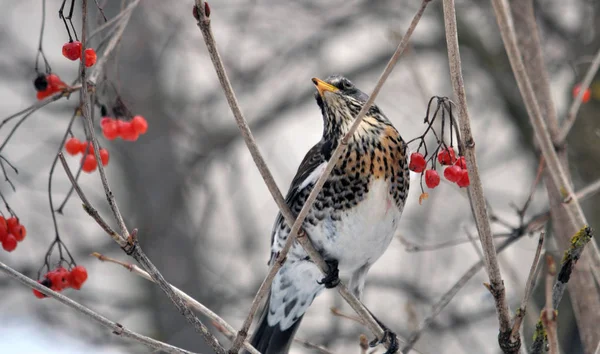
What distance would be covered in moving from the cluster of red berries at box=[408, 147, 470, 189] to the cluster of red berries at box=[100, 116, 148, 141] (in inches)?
35.5

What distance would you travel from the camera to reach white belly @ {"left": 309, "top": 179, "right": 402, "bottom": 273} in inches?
116

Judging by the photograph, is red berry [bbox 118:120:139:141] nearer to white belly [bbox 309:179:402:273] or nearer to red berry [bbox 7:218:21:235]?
red berry [bbox 7:218:21:235]

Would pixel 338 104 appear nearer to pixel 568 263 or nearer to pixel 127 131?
pixel 127 131

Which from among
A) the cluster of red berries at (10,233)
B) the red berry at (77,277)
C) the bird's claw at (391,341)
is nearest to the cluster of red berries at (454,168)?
the bird's claw at (391,341)

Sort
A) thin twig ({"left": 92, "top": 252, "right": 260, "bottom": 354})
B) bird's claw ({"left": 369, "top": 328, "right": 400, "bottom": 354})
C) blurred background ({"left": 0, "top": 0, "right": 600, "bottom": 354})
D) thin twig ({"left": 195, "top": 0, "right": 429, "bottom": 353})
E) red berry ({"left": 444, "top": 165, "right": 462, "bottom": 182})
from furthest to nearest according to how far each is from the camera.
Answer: blurred background ({"left": 0, "top": 0, "right": 600, "bottom": 354}) < bird's claw ({"left": 369, "top": 328, "right": 400, "bottom": 354}) < red berry ({"left": 444, "top": 165, "right": 462, "bottom": 182}) < thin twig ({"left": 92, "top": 252, "right": 260, "bottom": 354}) < thin twig ({"left": 195, "top": 0, "right": 429, "bottom": 353})

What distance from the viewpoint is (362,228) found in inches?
118

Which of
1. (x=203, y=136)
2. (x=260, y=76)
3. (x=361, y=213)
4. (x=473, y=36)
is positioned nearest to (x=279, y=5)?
(x=260, y=76)

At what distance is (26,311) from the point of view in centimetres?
635

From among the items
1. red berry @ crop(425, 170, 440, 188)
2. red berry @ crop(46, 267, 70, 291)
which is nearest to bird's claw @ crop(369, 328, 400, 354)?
red berry @ crop(425, 170, 440, 188)

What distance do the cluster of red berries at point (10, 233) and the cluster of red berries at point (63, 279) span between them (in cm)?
14

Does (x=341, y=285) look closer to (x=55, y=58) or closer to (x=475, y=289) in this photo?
(x=475, y=289)

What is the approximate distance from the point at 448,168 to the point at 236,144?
4.13 meters

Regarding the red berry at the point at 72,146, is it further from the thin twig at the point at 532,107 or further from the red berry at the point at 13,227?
the thin twig at the point at 532,107

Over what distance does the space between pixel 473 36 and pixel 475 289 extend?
237cm
